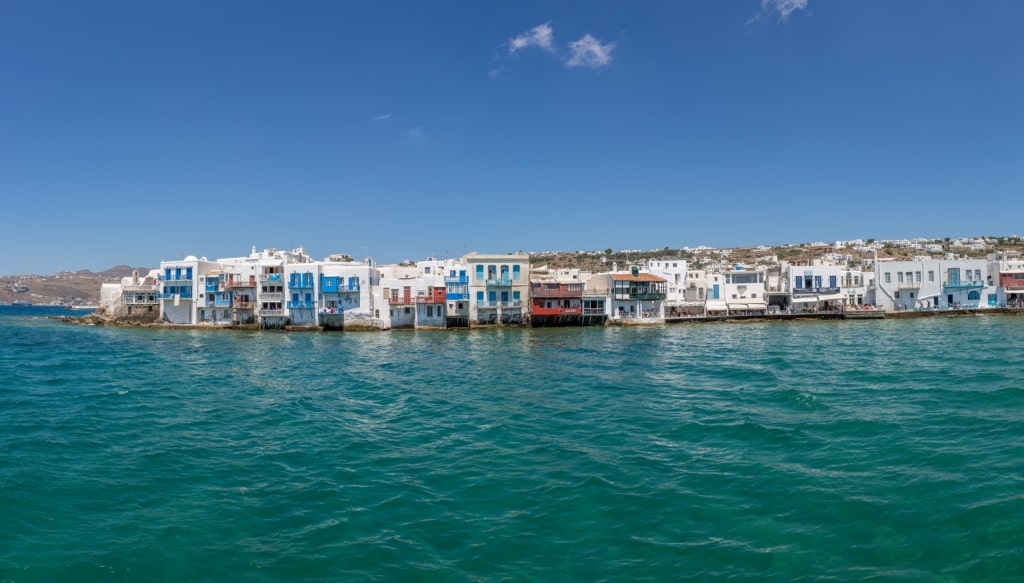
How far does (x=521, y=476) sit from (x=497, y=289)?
2037 inches

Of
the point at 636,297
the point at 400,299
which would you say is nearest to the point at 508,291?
the point at 400,299

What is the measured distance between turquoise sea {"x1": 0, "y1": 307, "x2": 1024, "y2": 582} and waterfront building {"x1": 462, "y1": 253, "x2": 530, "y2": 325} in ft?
116

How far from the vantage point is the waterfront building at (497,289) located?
64500 millimetres

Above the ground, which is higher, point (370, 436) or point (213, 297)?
point (213, 297)

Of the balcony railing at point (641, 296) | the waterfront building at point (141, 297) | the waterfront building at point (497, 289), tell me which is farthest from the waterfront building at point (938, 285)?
the waterfront building at point (141, 297)

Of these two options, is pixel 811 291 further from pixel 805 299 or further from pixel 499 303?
pixel 499 303

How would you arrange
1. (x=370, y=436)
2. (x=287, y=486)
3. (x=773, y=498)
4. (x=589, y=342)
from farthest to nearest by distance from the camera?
(x=589, y=342), (x=370, y=436), (x=287, y=486), (x=773, y=498)

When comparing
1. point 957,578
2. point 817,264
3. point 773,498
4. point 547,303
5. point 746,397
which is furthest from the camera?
point 817,264

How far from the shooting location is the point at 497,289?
65188 mm

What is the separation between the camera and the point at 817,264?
74.8 m

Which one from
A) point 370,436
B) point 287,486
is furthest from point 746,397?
point 287,486

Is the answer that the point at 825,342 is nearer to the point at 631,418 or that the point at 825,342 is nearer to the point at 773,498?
the point at 631,418

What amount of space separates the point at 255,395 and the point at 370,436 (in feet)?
30.8

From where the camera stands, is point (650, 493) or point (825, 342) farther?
point (825, 342)
